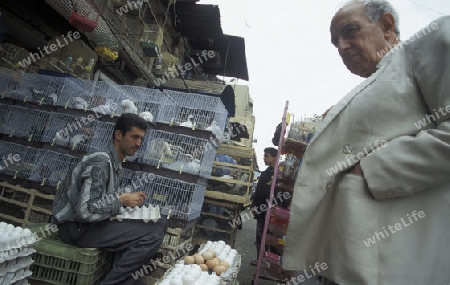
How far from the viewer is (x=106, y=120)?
4195 mm

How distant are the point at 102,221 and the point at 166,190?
4.87ft

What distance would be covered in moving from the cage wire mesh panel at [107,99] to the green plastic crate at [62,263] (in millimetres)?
2391

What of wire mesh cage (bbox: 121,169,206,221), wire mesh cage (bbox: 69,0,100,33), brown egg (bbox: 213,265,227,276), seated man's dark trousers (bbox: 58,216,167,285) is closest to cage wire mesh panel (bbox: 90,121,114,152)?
wire mesh cage (bbox: 121,169,206,221)

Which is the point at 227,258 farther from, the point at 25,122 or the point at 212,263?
the point at 25,122

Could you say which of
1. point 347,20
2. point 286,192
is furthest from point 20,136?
point 347,20

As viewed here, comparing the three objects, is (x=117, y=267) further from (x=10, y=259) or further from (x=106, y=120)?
(x=106, y=120)

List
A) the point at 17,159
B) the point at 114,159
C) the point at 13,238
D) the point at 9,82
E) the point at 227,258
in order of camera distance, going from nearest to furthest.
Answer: the point at 13,238, the point at 114,159, the point at 227,258, the point at 17,159, the point at 9,82

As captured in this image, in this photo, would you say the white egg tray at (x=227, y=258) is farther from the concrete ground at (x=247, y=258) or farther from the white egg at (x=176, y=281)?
the concrete ground at (x=247, y=258)

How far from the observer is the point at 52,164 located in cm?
423

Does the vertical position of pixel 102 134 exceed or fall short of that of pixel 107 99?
it falls short

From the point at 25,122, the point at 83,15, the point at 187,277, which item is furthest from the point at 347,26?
the point at 83,15

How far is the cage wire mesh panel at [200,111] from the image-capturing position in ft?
14.6

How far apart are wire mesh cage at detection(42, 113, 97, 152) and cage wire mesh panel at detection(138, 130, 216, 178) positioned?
3.50 ft

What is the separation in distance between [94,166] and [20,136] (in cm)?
317
